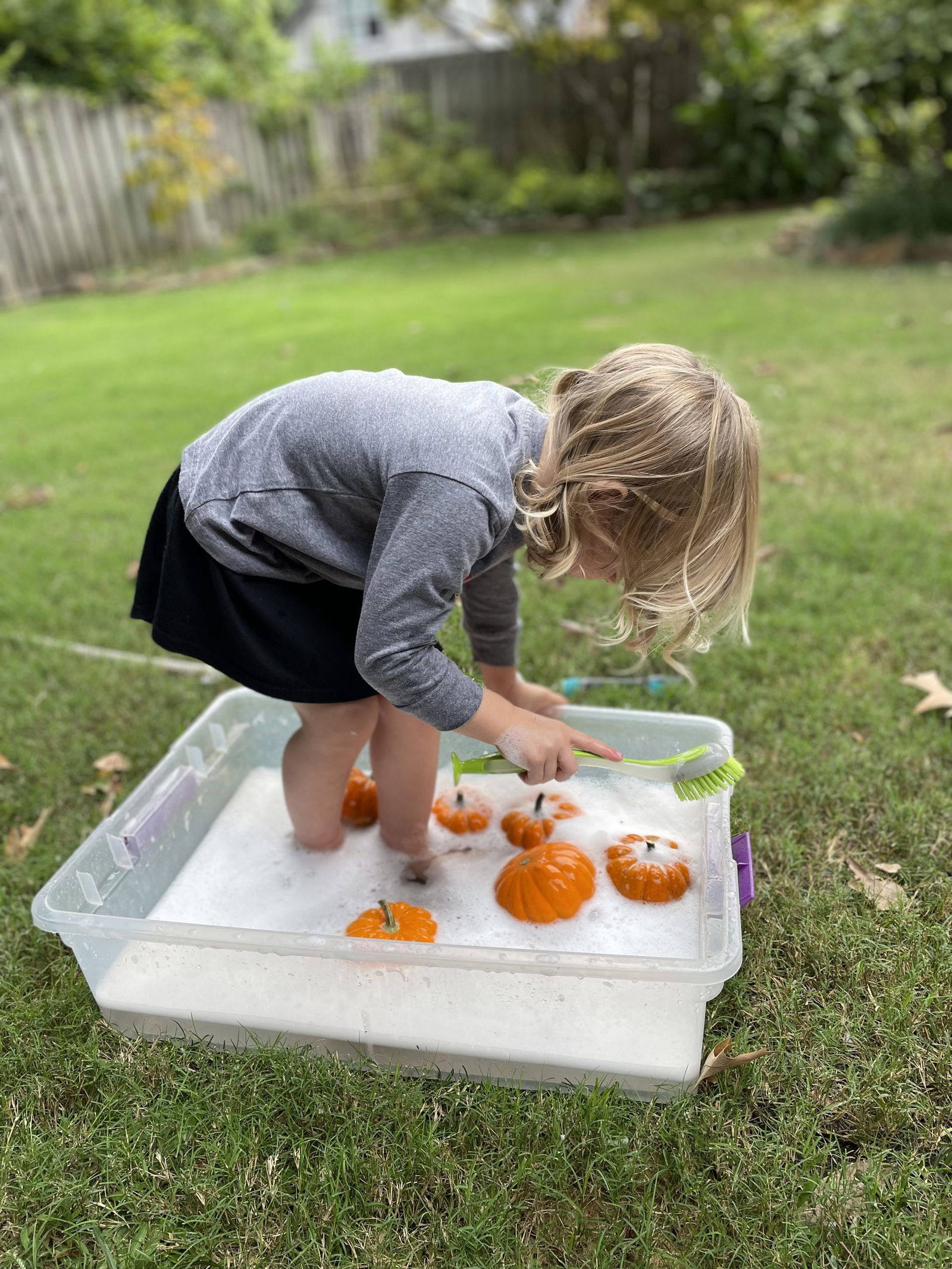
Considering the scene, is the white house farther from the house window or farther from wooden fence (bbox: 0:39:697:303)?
wooden fence (bbox: 0:39:697:303)

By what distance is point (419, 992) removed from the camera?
1350 millimetres

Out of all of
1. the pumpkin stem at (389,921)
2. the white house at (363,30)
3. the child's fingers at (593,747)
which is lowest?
the pumpkin stem at (389,921)

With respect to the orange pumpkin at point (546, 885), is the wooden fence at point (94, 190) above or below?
above

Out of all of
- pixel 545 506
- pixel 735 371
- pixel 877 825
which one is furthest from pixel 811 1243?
pixel 735 371

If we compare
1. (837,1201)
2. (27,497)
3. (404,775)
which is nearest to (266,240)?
(27,497)

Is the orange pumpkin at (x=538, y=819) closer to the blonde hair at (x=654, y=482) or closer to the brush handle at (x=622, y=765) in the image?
the brush handle at (x=622, y=765)

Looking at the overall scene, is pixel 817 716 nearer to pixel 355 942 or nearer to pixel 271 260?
pixel 355 942

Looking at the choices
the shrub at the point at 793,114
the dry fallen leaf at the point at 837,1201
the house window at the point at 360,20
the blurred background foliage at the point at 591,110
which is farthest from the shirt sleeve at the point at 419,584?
the house window at the point at 360,20

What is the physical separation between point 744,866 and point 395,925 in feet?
1.80

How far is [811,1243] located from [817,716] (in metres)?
1.08

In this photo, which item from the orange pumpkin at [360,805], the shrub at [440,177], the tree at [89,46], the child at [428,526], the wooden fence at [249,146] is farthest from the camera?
the shrub at [440,177]

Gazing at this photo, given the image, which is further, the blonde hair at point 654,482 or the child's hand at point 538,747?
the child's hand at point 538,747

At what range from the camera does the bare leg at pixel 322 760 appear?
1.57 m

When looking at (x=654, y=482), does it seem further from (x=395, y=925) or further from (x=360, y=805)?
(x=360, y=805)
